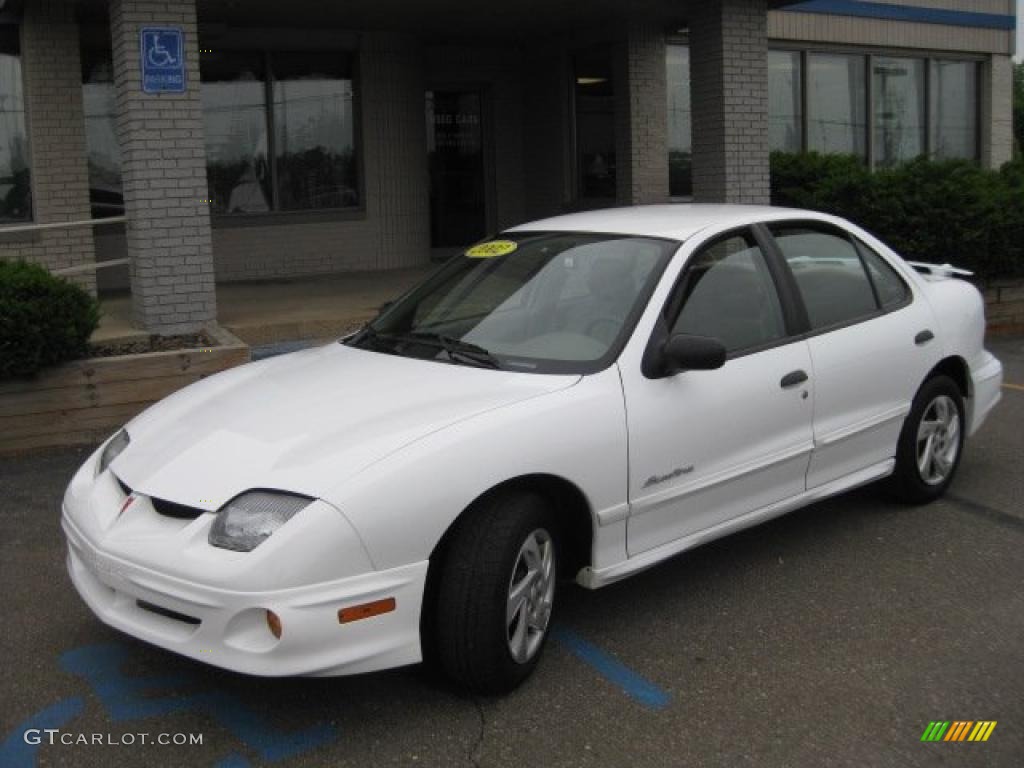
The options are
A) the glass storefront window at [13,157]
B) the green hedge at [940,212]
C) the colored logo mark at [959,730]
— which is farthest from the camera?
the green hedge at [940,212]

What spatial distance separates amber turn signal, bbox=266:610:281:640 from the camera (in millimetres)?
3359

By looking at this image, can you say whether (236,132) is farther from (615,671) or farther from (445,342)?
(615,671)

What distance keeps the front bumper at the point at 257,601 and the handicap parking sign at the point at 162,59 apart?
18.5 feet

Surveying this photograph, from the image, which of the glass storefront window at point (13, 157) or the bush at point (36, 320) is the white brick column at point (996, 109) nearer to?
the glass storefront window at point (13, 157)

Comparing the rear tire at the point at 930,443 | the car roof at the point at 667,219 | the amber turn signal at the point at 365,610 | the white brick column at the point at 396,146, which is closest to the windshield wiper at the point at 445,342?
the car roof at the point at 667,219

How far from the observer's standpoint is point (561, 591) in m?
4.78

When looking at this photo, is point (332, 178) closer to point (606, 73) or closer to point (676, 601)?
point (606, 73)

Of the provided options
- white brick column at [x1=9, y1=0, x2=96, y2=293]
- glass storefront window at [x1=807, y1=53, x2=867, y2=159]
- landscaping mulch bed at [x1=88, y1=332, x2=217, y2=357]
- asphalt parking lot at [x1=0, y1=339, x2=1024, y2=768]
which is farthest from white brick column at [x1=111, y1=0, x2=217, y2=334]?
glass storefront window at [x1=807, y1=53, x2=867, y2=159]

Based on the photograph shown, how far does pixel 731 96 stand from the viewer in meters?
11.1

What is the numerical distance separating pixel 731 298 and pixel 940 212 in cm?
734

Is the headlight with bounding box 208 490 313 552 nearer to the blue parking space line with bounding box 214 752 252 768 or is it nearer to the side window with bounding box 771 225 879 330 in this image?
the blue parking space line with bounding box 214 752 252 768

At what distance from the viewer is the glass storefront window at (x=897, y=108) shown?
1728 centimetres

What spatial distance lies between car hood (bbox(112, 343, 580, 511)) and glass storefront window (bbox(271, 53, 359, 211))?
8.82 meters

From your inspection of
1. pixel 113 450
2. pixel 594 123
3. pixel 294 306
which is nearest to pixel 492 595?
pixel 113 450
